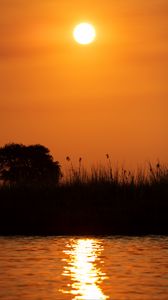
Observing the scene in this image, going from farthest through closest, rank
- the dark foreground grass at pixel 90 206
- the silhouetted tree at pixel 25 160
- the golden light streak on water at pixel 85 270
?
the silhouetted tree at pixel 25 160 < the dark foreground grass at pixel 90 206 < the golden light streak on water at pixel 85 270

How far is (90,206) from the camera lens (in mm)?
24016

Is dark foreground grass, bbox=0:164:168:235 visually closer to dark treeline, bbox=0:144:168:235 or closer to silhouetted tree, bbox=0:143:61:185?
dark treeline, bbox=0:144:168:235

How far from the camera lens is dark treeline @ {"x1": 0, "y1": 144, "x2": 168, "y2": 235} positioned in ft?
74.3

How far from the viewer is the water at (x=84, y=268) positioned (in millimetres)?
13047

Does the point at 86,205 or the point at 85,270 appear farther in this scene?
the point at 86,205

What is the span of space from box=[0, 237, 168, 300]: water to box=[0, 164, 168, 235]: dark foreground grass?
2029 mm

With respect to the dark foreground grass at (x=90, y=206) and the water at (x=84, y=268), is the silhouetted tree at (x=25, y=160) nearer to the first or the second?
the dark foreground grass at (x=90, y=206)

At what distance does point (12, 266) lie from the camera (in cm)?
1567

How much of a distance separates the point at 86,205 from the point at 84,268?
8.65m

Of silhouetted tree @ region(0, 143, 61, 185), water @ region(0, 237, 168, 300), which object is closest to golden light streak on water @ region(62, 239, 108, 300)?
water @ region(0, 237, 168, 300)

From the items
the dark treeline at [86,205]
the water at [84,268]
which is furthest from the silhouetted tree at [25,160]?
the water at [84,268]

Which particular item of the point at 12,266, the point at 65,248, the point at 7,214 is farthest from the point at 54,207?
the point at 12,266

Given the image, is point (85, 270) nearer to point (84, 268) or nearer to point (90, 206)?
point (84, 268)

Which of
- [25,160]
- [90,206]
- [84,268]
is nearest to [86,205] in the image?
[90,206]
